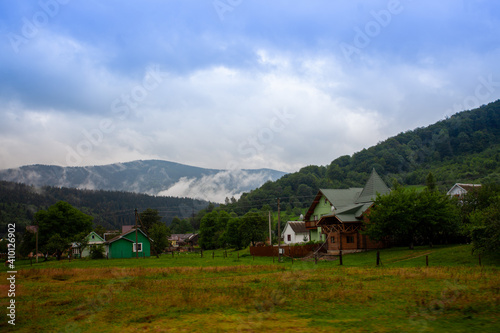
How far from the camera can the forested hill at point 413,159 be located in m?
108

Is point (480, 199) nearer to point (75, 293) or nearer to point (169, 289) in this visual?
point (169, 289)

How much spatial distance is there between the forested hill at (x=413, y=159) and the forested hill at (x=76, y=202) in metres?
44.8

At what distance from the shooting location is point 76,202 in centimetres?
17212

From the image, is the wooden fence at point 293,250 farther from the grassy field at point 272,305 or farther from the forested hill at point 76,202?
the forested hill at point 76,202

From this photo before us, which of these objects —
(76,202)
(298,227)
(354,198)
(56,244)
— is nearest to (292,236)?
(298,227)

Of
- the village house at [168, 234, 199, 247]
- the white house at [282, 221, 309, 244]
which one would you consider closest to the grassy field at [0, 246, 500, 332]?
the white house at [282, 221, 309, 244]

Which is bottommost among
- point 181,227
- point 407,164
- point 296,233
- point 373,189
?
point 181,227

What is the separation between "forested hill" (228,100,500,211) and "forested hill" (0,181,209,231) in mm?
44790

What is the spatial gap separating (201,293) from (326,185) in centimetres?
9427

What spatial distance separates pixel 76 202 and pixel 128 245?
127 metres

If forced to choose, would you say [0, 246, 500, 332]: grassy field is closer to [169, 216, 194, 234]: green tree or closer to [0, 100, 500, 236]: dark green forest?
[0, 100, 500, 236]: dark green forest

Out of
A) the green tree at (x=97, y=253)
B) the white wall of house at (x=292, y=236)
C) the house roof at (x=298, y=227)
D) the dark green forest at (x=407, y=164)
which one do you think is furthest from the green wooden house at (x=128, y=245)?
the dark green forest at (x=407, y=164)

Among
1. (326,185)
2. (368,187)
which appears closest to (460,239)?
(368,187)

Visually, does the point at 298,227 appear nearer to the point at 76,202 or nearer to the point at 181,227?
the point at 181,227
